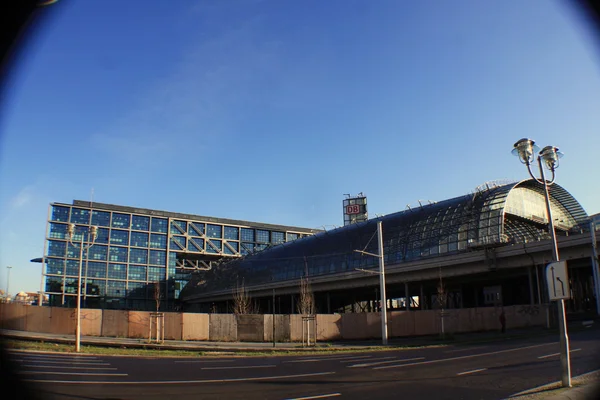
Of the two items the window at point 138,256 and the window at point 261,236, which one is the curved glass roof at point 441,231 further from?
the window at point 261,236

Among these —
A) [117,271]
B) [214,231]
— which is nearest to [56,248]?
[117,271]

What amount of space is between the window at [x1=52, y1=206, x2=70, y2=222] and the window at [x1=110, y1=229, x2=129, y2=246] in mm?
10981

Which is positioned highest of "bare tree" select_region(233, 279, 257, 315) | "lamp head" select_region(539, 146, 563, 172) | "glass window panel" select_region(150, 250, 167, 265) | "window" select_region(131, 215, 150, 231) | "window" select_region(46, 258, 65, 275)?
"window" select_region(131, 215, 150, 231)

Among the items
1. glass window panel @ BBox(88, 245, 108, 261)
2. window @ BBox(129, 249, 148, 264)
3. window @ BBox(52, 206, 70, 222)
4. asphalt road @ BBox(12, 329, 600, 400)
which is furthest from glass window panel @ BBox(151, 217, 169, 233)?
asphalt road @ BBox(12, 329, 600, 400)

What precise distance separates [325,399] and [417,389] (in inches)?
120

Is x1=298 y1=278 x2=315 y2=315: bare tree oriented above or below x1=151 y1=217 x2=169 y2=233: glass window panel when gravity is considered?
below

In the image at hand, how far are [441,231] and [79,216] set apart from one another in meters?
88.1

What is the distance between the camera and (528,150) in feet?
50.8

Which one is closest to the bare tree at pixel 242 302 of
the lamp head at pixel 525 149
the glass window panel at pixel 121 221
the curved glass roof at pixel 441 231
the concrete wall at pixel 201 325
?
the curved glass roof at pixel 441 231

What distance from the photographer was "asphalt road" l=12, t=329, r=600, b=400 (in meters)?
12.8

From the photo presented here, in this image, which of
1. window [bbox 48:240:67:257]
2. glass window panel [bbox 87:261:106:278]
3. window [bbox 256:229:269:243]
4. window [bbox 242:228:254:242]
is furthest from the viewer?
window [bbox 256:229:269:243]

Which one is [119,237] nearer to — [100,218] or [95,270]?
[100,218]

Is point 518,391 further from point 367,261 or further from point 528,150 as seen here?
point 367,261

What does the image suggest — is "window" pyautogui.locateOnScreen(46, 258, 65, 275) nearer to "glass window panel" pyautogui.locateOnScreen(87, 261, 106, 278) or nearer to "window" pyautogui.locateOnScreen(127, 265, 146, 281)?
"glass window panel" pyautogui.locateOnScreen(87, 261, 106, 278)
